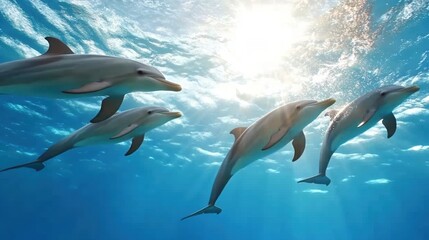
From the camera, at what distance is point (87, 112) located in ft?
74.5

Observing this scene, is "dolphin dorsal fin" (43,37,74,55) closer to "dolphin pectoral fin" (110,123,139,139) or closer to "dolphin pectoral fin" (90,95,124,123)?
"dolphin pectoral fin" (90,95,124,123)

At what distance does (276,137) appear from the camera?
4.02 metres

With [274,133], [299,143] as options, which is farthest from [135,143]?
[299,143]

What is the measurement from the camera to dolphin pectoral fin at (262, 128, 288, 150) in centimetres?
390

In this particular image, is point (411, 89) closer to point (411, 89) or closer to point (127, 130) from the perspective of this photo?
point (411, 89)

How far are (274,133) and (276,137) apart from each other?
154 mm

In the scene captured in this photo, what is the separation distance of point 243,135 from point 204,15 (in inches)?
361

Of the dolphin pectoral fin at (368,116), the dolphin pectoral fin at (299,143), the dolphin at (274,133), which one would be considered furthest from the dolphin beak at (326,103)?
the dolphin pectoral fin at (368,116)

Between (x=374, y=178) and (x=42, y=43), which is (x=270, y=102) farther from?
(x=374, y=178)

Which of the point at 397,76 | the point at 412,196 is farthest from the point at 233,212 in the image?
the point at 397,76

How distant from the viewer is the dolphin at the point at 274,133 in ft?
13.4

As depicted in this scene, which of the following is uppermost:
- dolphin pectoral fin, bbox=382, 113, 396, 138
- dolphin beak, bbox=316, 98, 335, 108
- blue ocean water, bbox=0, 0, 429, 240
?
blue ocean water, bbox=0, 0, 429, 240

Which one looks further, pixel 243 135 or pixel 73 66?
pixel 243 135

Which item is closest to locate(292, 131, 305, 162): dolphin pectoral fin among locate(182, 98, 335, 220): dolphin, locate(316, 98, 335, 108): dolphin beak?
locate(182, 98, 335, 220): dolphin
